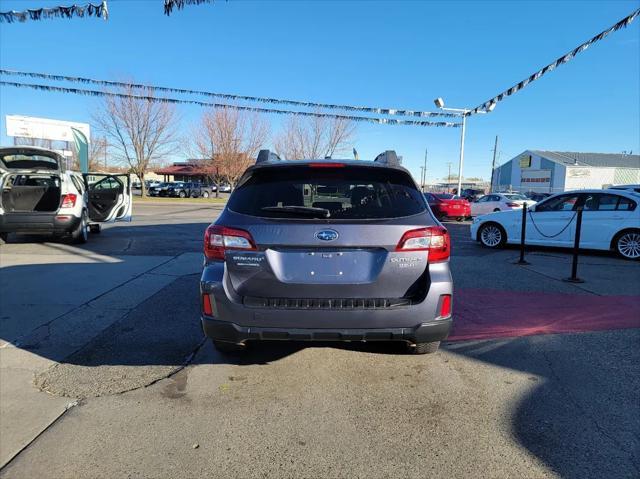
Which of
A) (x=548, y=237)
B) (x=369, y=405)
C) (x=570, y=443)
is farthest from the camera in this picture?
(x=548, y=237)

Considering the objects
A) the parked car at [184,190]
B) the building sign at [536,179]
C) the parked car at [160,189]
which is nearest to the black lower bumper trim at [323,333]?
the parked car at [184,190]

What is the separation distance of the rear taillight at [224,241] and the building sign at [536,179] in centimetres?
6498

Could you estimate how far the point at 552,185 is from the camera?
59594mm

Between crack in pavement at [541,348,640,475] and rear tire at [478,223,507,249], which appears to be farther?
rear tire at [478,223,507,249]

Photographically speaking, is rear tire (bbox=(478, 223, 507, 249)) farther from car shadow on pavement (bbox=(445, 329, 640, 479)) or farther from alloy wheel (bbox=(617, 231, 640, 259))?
car shadow on pavement (bbox=(445, 329, 640, 479))

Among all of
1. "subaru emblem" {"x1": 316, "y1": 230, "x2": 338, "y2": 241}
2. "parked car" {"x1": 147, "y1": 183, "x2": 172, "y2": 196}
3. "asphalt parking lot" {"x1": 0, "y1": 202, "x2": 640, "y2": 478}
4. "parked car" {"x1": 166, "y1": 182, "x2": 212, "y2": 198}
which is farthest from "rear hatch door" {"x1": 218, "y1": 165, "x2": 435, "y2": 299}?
"parked car" {"x1": 147, "y1": 183, "x2": 172, "y2": 196}

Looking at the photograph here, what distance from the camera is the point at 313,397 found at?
3.34 m

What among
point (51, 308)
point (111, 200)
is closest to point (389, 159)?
point (51, 308)

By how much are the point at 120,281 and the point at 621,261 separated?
9.68 metres

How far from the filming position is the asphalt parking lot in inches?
102

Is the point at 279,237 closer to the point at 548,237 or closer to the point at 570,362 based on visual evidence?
the point at 570,362

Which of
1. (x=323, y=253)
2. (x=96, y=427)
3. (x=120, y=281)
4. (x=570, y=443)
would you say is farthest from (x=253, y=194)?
(x=120, y=281)

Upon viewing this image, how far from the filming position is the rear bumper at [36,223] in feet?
31.2

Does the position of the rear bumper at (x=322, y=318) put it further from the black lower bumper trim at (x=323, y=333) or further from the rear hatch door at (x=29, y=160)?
the rear hatch door at (x=29, y=160)
